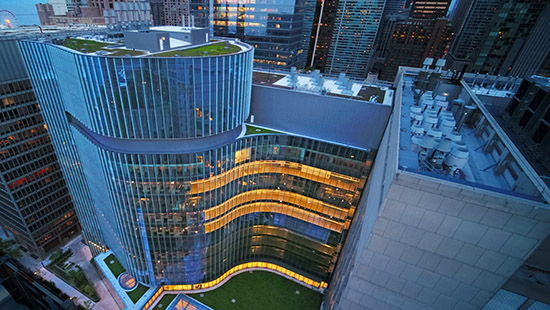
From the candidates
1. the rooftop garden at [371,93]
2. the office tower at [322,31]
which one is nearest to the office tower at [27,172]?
the rooftop garden at [371,93]

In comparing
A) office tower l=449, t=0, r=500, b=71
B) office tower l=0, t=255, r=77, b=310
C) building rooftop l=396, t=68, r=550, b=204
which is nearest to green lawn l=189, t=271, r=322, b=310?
office tower l=0, t=255, r=77, b=310

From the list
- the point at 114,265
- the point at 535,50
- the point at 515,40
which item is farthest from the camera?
the point at 515,40

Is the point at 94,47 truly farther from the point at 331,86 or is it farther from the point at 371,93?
the point at 371,93

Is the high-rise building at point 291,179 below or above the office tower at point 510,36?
A: below

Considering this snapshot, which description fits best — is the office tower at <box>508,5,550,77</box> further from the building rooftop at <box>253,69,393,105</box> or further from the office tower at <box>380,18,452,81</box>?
the office tower at <box>380,18,452,81</box>

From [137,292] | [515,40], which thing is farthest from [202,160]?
[515,40]

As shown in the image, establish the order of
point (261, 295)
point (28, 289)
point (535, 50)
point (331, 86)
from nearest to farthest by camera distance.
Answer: point (28, 289)
point (331, 86)
point (261, 295)
point (535, 50)

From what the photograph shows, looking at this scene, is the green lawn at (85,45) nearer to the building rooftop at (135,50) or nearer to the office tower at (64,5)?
the building rooftop at (135,50)
